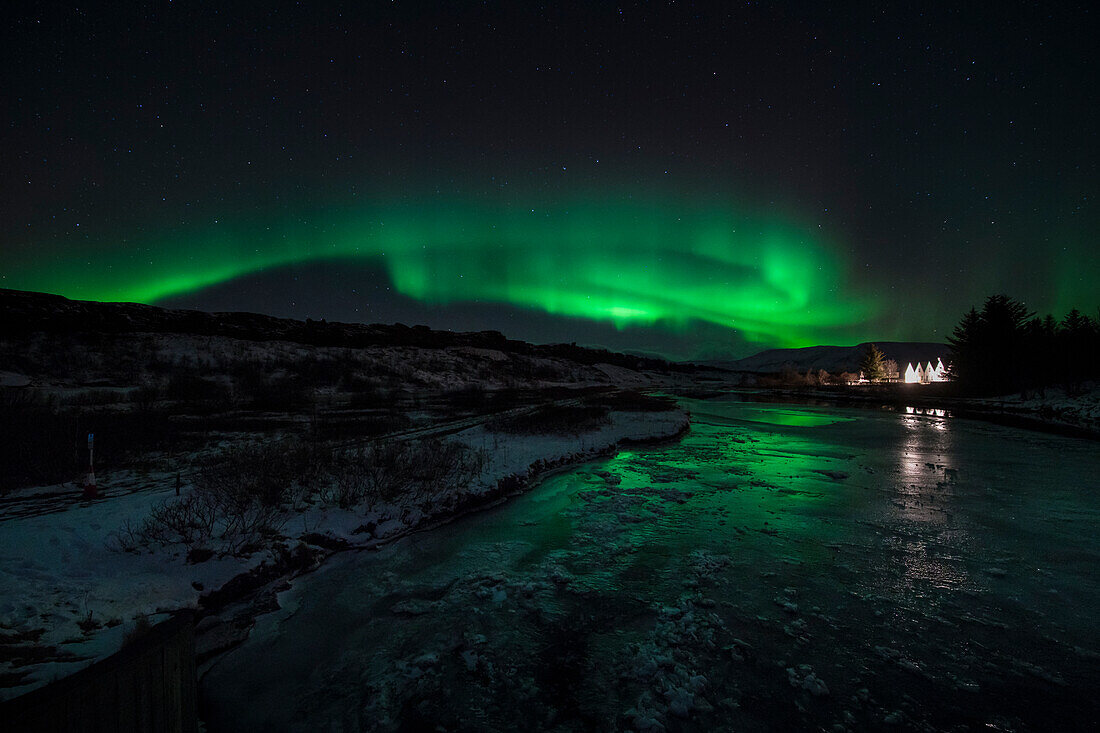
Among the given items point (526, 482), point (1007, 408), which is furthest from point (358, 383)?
point (1007, 408)

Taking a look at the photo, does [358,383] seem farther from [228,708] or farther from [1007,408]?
[1007,408]

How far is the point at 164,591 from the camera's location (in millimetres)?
6527

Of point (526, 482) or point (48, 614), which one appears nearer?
point (48, 614)

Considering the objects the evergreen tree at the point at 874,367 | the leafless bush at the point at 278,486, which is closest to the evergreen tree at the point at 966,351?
the evergreen tree at the point at 874,367

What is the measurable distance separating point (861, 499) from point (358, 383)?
4583cm

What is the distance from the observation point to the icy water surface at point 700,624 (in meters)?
4.86

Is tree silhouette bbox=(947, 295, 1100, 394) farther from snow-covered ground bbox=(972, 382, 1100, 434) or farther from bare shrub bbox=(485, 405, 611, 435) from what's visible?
bare shrub bbox=(485, 405, 611, 435)

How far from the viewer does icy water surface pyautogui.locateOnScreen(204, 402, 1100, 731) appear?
4.86 metres

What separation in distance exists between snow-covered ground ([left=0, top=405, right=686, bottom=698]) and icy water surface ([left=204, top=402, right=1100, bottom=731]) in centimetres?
114

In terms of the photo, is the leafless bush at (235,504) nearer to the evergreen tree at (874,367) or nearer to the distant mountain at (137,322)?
the distant mountain at (137,322)

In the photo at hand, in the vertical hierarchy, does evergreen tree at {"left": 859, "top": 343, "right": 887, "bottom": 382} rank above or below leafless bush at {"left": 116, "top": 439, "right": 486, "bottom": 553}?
above

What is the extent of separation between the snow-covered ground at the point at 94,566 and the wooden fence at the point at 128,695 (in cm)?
209

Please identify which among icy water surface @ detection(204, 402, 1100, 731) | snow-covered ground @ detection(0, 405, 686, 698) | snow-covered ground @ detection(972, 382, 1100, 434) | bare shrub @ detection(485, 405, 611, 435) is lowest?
icy water surface @ detection(204, 402, 1100, 731)

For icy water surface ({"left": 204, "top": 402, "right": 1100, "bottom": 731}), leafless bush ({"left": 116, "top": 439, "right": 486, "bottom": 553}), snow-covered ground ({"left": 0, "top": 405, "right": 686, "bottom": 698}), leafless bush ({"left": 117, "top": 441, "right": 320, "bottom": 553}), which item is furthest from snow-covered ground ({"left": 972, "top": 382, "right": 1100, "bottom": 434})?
leafless bush ({"left": 117, "top": 441, "right": 320, "bottom": 553})
